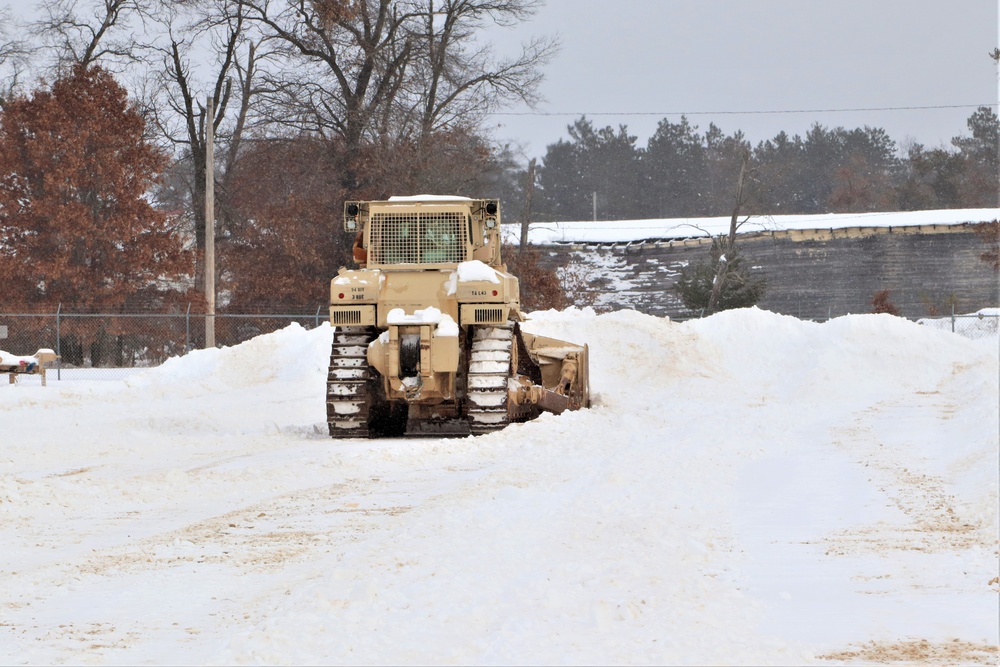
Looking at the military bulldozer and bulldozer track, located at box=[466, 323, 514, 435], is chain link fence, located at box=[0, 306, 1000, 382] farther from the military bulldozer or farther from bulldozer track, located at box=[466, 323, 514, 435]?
bulldozer track, located at box=[466, 323, 514, 435]

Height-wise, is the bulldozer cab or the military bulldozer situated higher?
the bulldozer cab

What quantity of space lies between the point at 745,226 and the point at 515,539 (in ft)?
157

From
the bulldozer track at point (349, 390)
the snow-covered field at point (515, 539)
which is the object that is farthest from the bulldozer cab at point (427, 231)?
the snow-covered field at point (515, 539)

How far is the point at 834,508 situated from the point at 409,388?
700 centimetres

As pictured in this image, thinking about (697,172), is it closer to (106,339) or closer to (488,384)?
(106,339)

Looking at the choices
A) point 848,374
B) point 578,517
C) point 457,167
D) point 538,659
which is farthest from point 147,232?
point 538,659

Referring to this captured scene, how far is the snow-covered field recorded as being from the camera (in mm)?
5676

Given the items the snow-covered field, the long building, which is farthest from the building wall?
the snow-covered field

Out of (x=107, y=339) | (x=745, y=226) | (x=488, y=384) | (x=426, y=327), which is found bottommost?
(x=107, y=339)

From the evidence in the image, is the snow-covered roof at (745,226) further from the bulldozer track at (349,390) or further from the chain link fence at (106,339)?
the bulldozer track at (349,390)

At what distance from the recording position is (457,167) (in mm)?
38281

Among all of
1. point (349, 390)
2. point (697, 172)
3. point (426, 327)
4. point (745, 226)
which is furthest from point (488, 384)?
point (697, 172)

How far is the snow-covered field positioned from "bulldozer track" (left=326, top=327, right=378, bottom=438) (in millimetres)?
886

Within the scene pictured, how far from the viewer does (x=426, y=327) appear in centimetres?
1541
